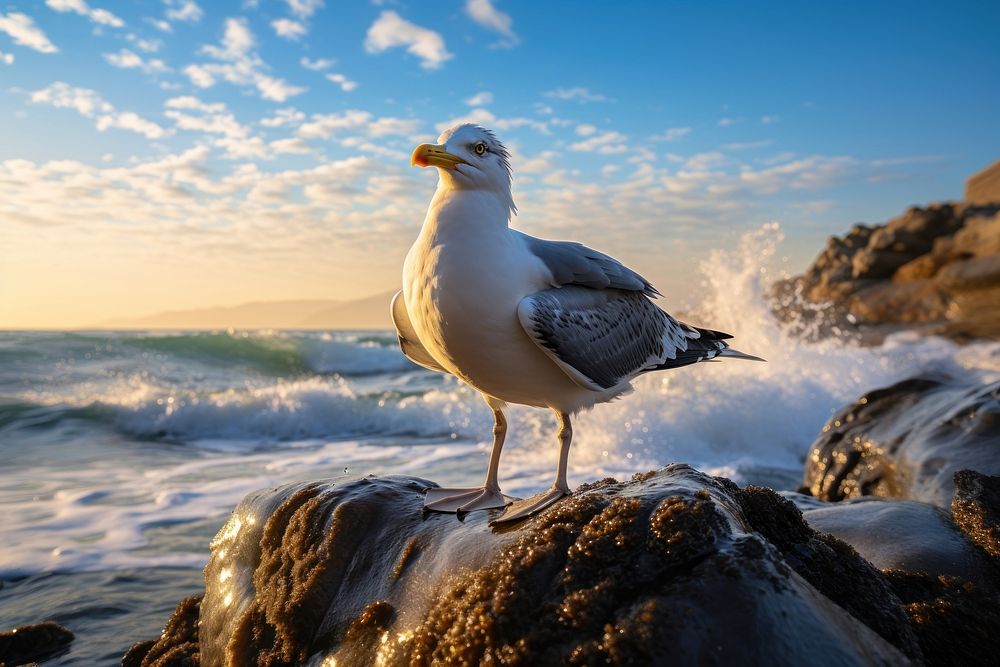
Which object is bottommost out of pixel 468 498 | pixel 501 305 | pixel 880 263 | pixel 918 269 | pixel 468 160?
pixel 468 498

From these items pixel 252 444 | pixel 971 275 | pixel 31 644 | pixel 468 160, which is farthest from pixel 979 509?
pixel 971 275

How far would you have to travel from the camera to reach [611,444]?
1034 centimetres

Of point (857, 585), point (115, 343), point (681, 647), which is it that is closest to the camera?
point (681, 647)

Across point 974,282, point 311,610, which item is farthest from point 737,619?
point 974,282

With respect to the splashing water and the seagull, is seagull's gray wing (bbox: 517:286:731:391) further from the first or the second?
the splashing water

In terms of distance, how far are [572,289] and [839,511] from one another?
1922mm

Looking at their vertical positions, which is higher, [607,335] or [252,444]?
[607,335]

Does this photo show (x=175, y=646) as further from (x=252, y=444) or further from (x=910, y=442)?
(x=252, y=444)

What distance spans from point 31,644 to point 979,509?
191 inches

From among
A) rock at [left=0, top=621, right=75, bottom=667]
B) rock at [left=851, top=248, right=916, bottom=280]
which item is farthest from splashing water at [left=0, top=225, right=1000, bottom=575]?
rock at [left=851, top=248, right=916, bottom=280]

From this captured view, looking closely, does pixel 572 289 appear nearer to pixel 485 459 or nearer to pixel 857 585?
pixel 857 585

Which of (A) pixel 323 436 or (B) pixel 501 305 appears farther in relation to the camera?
(A) pixel 323 436

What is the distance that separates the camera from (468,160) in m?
3.30

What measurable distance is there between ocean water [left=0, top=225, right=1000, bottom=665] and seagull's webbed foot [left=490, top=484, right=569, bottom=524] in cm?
156
